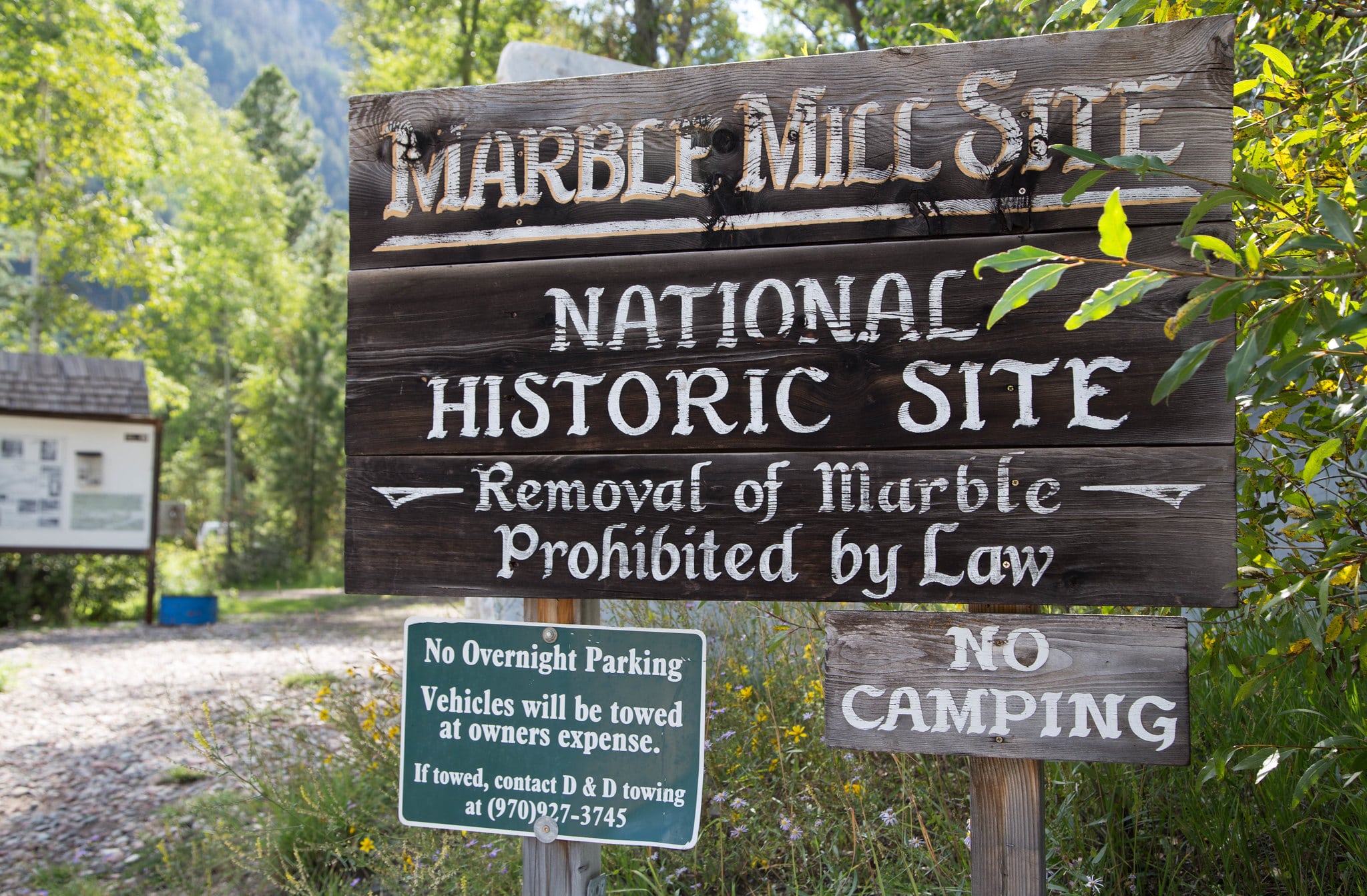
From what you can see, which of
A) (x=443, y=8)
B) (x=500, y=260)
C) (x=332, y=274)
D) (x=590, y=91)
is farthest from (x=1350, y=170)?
(x=332, y=274)

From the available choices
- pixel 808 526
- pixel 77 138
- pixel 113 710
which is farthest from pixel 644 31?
pixel 808 526

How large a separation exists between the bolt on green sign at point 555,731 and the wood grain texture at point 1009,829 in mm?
577

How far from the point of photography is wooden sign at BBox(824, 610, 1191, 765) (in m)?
1.78

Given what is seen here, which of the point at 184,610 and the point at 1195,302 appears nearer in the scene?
the point at 1195,302

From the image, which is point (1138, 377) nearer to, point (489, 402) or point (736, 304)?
point (736, 304)

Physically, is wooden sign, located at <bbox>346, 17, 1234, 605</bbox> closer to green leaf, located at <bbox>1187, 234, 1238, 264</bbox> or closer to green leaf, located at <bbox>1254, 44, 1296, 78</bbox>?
green leaf, located at <bbox>1254, 44, 1296, 78</bbox>

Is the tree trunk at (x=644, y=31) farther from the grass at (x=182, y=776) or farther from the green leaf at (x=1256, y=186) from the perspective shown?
the green leaf at (x=1256, y=186)

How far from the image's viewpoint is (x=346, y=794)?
370cm

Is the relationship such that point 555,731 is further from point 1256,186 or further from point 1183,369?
point 1256,186

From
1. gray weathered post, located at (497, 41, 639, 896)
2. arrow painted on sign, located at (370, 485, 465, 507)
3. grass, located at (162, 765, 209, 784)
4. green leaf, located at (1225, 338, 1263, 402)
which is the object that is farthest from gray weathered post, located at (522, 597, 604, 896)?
grass, located at (162, 765, 209, 784)

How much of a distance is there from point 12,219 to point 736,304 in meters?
16.8

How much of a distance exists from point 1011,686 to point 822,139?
1155 millimetres

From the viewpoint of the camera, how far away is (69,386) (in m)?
12.2

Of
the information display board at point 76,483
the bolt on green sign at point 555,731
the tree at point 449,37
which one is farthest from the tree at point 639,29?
the bolt on green sign at point 555,731
